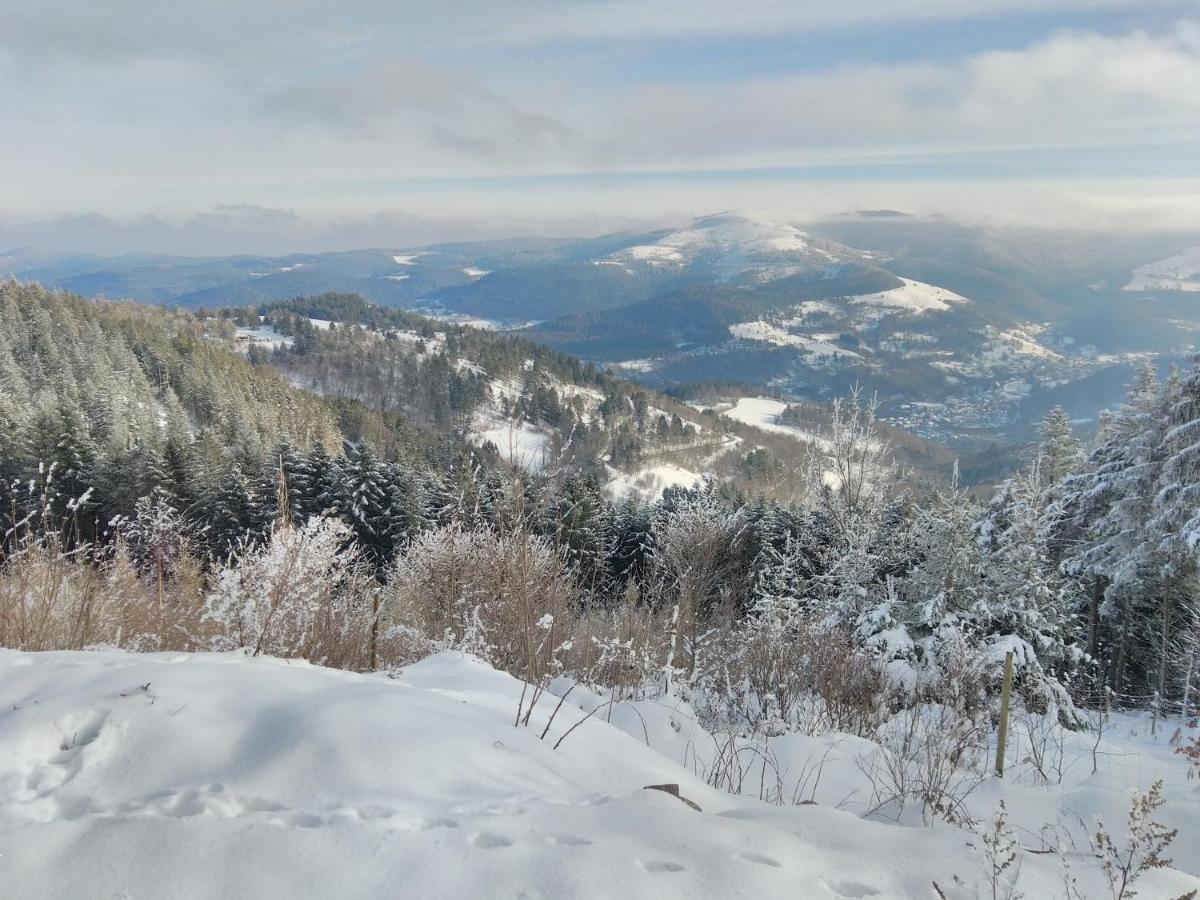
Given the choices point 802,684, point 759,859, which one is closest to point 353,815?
point 759,859

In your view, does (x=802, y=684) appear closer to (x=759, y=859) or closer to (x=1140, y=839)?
(x=1140, y=839)

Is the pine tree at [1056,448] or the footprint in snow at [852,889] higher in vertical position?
the footprint in snow at [852,889]

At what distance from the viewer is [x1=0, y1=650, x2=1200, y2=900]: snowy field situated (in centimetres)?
190

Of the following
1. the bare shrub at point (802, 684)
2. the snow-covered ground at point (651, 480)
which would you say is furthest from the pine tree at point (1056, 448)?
the snow-covered ground at point (651, 480)

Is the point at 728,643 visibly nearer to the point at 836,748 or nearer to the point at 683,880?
the point at 836,748

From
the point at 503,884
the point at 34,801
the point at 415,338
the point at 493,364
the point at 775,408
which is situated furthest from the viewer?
the point at 775,408

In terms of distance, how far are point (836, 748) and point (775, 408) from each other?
500ft

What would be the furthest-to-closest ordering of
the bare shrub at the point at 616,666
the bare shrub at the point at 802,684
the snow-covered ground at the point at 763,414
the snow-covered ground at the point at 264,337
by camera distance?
the snow-covered ground at the point at 763,414 → the snow-covered ground at the point at 264,337 → the bare shrub at the point at 616,666 → the bare shrub at the point at 802,684

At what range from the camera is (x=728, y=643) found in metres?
8.64

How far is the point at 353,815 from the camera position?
213cm

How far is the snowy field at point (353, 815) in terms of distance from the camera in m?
1.90

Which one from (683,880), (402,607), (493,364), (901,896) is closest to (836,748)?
(901,896)

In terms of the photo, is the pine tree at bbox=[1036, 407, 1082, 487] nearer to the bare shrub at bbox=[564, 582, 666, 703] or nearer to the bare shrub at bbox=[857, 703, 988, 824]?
the bare shrub at bbox=[564, 582, 666, 703]

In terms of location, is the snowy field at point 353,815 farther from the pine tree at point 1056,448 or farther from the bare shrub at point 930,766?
the pine tree at point 1056,448
